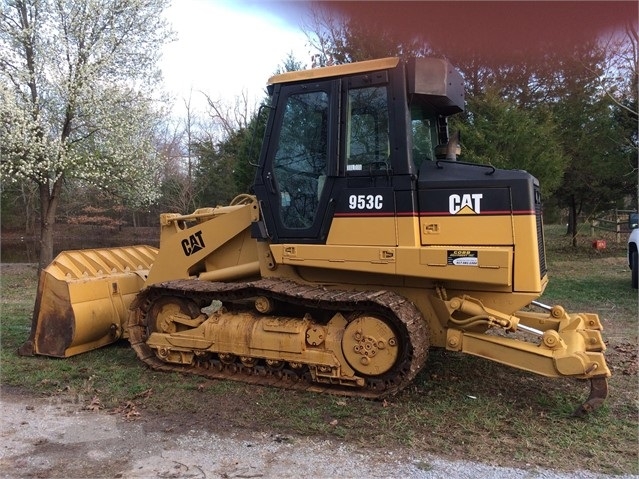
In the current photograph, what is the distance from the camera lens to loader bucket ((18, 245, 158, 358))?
6363mm

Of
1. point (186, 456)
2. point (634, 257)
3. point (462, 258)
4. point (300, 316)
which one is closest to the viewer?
point (186, 456)

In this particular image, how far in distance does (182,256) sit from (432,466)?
12.4 ft

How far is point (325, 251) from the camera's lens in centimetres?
532

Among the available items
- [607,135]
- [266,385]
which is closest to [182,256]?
[266,385]

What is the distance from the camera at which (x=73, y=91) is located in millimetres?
13781

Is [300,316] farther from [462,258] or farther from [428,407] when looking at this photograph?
[462,258]

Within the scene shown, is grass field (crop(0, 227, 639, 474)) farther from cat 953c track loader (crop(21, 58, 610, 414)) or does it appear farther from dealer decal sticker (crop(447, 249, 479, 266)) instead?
dealer decal sticker (crop(447, 249, 479, 266))

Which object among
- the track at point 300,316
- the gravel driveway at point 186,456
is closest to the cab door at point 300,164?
the track at point 300,316

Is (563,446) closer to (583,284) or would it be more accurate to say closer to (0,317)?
(0,317)

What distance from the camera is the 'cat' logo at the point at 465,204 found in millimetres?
4891

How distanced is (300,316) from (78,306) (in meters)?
2.61

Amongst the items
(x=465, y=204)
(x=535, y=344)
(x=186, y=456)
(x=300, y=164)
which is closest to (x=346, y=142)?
(x=300, y=164)

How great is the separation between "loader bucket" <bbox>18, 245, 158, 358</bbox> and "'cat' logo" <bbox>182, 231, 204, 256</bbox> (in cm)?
119

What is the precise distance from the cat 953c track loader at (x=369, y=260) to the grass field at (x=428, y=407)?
269 millimetres
